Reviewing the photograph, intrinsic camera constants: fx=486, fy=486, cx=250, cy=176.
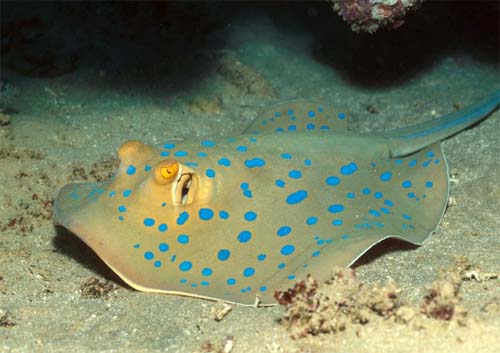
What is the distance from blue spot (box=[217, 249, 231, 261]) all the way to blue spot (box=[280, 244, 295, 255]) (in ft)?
1.35

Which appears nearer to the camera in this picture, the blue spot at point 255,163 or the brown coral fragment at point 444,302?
the brown coral fragment at point 444,302

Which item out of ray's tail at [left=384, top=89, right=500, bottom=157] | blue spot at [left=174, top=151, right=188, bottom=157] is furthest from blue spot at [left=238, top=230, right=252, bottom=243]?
ray's tail at [left=384, top=89, right=500, bottom=157]

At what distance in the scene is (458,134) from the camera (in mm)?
6258

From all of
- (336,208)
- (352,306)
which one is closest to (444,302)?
(352,306)

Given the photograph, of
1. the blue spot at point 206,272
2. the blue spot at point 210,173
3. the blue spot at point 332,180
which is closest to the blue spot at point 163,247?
the blue spot at point 206,272

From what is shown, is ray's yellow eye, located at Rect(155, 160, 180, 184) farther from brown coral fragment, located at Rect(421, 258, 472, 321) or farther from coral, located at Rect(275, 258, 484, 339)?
brown coral fragment, located at Rect(421, 258, 472, 321)

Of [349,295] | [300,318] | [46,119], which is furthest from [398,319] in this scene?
[46,119]

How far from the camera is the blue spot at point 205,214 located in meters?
3.84

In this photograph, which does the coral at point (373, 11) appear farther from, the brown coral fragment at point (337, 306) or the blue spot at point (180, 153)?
the brown coral fragment at point (337, 306)

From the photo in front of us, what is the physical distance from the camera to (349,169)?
4.73 metres

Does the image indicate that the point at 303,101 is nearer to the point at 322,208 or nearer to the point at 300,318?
the point at 322,208

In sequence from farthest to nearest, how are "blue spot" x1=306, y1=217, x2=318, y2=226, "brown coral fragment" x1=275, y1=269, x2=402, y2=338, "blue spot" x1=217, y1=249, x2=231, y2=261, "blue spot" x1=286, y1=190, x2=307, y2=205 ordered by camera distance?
"blue spot" x1=286, y1=190, x2=307, y2=205 → "blue spot" x1=306, y1=217, x2=318, y2=226 → "blue spot" x1=217, y1=249, x2=231, y2=261 → "brown coral fragment" x1=275, y1=269, x2=402, y2=338

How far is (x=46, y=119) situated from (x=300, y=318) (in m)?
4.99

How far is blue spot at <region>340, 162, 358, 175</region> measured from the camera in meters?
4.68
